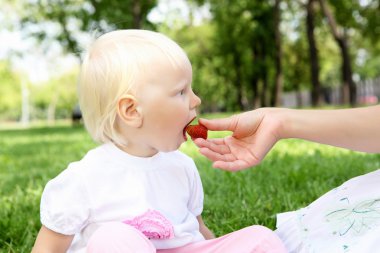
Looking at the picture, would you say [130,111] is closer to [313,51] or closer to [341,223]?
[341,223]

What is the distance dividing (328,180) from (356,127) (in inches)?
78.6

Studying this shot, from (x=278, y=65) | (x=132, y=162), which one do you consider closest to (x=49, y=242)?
(x=132, y=162)

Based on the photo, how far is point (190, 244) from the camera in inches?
70.9

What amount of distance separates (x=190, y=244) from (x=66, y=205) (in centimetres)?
46

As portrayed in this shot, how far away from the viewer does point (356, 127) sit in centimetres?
159

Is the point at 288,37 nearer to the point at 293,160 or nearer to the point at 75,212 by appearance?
the point at 293,160

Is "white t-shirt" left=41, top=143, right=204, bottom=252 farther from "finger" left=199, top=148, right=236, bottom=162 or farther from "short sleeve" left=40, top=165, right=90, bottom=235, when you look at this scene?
"finger" left=199, top=148, right=236, bottom=162

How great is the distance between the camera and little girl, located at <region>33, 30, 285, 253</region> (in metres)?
1.68

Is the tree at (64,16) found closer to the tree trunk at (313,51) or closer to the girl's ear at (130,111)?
the tree trunk at (313,51)

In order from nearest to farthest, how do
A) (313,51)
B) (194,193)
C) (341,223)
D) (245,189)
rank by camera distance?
(341,223) → (194,193) → (245,189) → (313,51)

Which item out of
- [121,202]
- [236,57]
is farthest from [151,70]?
[236,57]

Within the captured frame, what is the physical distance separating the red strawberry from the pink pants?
1.24 feet

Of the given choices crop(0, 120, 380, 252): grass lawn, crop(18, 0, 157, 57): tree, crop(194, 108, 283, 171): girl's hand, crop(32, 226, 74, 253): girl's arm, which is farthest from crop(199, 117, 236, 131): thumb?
crop(18, 0, 157, 57): tree

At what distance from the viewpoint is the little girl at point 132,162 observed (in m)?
1.68
